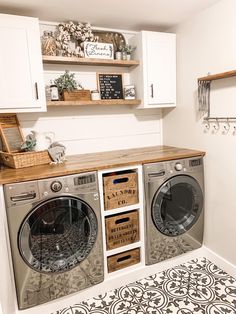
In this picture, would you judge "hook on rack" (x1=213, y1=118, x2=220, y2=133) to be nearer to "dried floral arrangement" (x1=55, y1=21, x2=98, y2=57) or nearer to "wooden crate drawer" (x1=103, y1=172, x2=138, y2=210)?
"wooden crate drawer" (x1=103, y1=172, x2=138, y2=210)

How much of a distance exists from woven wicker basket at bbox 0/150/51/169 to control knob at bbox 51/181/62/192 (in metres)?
0.37

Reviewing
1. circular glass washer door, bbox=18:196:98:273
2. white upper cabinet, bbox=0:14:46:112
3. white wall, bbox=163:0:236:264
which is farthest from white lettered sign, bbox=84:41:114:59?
circular glass washer door, bbox=18:196:98:273

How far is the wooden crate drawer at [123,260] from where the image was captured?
1952mm

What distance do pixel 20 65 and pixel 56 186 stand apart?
0.97 m

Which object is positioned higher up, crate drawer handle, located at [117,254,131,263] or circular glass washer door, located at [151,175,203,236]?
circular glass washer door, located at [151,175,203,236]

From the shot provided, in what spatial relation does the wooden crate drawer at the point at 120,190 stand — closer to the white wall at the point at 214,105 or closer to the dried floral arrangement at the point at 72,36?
the white wall at the point at 214,105

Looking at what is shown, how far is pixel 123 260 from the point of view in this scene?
201cm

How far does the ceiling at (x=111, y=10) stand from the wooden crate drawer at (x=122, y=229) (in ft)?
5.42

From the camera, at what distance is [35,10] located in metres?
1.89

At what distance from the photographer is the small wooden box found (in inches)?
82.5

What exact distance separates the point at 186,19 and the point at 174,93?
2.20ft

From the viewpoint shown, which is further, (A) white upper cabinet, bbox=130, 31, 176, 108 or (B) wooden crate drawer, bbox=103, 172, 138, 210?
(A) white upper cabinet, bbox=130, 31, 176, 108

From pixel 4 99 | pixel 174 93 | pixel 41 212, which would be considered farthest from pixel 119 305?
pixel 174 93

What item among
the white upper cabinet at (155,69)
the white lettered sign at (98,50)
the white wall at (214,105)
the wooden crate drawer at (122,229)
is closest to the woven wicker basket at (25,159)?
the wooden crate drawer at (122,229)
